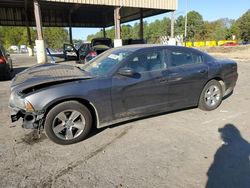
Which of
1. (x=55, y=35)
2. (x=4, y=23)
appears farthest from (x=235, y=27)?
(x=4, y=23)

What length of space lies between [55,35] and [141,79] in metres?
65.7

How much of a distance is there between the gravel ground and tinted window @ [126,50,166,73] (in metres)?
1.11

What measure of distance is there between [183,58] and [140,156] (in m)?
2.49

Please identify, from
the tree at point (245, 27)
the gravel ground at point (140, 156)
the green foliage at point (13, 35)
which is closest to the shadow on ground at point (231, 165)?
the gravel ground at point (140, 156)

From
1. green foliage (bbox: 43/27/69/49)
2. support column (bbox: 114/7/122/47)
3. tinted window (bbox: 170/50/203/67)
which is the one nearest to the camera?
tinted window (bbox: 170/50/203/67)

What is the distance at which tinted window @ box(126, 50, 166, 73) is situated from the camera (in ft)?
13.6

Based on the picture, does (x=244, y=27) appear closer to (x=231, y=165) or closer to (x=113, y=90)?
(x=113, y=90)

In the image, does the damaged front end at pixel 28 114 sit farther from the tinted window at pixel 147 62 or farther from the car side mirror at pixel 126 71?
the tinted window at pixel 147 62

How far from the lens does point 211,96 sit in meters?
5.20

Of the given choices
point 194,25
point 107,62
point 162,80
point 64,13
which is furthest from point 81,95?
point 194,25

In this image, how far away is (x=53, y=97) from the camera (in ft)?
11.2

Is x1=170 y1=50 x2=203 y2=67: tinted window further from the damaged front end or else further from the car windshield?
the damaged front end

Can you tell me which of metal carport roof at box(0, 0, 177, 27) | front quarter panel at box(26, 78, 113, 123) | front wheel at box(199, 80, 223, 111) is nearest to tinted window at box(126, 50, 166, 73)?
front quarter panel at box(26, 78, 113, 123)

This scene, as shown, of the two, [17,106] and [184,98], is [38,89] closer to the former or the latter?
[17,106]
